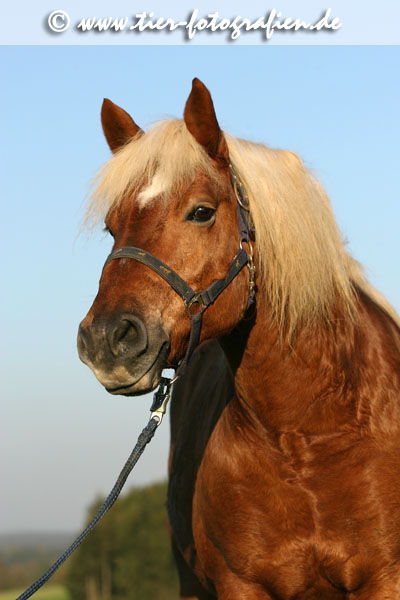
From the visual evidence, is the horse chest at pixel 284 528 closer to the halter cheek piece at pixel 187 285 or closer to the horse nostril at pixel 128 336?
the halter cheek piece at pixel 187 285

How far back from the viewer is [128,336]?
3.41 metres

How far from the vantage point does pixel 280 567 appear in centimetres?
408

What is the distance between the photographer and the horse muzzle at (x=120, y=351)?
3365 millimetres

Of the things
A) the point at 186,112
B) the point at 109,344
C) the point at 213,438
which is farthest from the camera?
the point at 213,438

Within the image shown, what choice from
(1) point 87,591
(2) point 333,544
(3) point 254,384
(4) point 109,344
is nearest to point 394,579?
(2) point 333,544

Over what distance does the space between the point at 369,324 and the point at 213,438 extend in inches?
44.2

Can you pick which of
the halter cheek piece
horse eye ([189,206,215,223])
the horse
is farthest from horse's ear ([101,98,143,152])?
horse eye ([189,206,215,223])

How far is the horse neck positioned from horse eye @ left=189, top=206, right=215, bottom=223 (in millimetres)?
604

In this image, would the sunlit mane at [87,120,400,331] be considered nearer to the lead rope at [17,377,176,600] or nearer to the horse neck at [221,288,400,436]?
the horse neck at [221,288,400,436]

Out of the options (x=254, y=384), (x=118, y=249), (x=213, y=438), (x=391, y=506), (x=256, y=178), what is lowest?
(x=391, y=506)

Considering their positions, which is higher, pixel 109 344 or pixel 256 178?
pixel 256 178

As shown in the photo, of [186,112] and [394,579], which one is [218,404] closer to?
[394,579]

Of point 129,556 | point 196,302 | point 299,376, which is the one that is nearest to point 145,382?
point 196,302

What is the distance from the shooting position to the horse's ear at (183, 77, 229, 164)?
3.82 m
